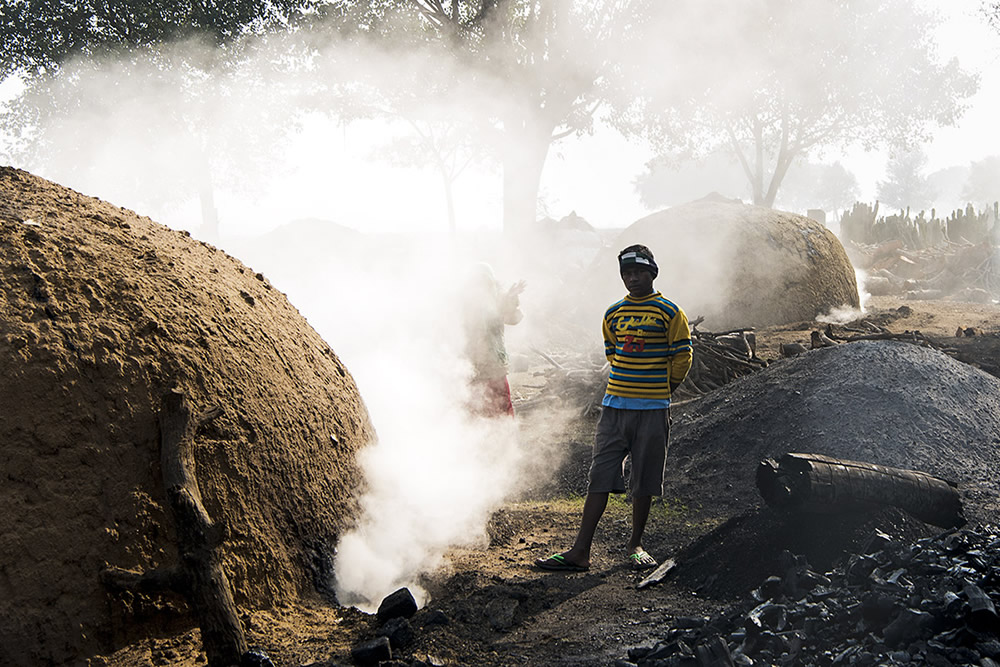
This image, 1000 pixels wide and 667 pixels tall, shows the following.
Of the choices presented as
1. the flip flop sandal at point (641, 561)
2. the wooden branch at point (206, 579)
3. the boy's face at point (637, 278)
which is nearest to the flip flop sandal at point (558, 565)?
the flip flop sandal at point (641, 561)

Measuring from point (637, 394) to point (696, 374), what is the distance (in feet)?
15.2

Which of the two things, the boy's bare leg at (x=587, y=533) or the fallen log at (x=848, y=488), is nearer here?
the fallen log at (x=848, y=488)

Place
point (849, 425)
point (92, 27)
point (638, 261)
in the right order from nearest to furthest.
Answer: point (638, 261), point (849, 425), point (92, 27)

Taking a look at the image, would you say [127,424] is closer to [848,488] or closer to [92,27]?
[848,488]

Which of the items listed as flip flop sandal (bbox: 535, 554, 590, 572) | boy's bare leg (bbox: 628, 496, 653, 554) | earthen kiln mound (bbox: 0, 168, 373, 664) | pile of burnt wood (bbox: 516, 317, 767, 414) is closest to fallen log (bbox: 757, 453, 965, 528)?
boy's bare leg (bbox: 628, 496, 653, 554)

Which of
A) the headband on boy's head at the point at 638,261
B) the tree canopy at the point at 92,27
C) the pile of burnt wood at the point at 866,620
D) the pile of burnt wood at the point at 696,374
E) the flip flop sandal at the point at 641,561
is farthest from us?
the tree canopy at the point at 92,27

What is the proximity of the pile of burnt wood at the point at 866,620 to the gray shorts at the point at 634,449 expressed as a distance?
0.91 metres

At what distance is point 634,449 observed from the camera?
4.25 m

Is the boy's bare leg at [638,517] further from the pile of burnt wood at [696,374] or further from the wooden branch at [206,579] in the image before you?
the pile of burnt wood at [696,374]

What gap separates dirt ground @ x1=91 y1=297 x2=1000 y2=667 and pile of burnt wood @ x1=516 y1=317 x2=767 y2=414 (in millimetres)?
2808

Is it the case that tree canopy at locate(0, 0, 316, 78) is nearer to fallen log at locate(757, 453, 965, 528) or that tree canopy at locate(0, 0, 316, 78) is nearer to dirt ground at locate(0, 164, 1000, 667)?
dirt ground at locate(0, 164, 1000, 667)

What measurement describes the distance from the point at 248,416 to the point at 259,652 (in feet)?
3.20

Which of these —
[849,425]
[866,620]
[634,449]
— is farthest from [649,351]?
[849,425]

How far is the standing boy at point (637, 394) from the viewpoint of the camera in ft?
13.7
